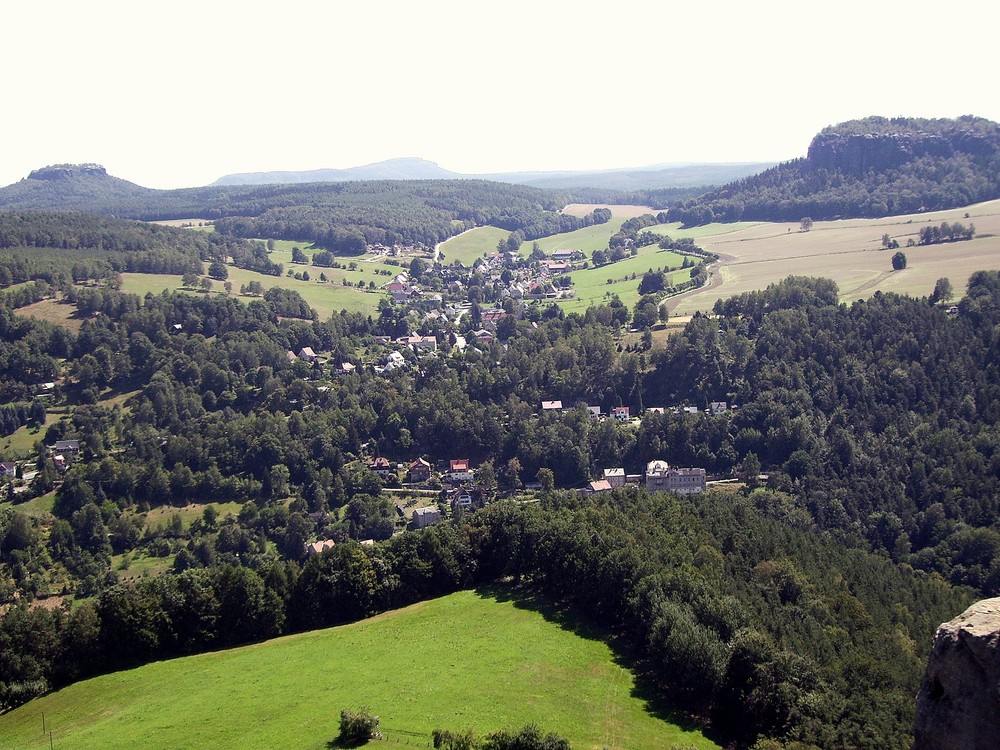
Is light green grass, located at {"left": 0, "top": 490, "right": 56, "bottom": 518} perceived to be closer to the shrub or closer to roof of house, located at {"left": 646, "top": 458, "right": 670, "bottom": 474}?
the shrub

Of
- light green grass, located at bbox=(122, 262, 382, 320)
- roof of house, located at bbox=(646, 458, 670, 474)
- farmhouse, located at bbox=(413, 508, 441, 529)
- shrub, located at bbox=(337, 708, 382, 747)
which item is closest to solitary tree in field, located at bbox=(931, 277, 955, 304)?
roof of house, located at bbox=(646, 458, 670, 474)

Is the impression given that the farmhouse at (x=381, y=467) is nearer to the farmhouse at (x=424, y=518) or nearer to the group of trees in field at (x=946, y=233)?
the farmhouse at (x=424, y=518)

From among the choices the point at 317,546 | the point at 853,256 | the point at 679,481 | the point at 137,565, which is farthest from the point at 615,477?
the point at 853,256

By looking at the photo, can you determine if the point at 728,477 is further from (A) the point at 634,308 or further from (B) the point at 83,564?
(B) the point at 83,564

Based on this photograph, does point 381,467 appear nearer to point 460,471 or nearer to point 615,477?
point 460,471

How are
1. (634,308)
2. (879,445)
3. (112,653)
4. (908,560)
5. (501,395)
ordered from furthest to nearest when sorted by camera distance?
(634,308), (501,395), (879,445), (908,560), (112,653)

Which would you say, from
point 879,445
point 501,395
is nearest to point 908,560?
point 879,445
